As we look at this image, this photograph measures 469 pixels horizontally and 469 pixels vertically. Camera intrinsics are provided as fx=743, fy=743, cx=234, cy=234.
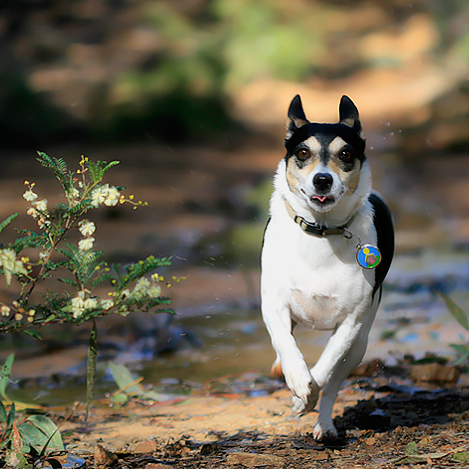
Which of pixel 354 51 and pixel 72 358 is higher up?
pixel 354 51

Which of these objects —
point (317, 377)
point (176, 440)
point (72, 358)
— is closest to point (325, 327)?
point (317, 377)

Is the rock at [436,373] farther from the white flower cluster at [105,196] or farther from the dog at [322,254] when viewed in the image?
the white flower cluster at [105,196]

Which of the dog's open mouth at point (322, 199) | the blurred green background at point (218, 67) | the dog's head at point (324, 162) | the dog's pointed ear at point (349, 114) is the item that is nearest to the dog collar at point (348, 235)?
the dog's head at point (324, 162)

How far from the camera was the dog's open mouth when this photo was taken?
3348 mm

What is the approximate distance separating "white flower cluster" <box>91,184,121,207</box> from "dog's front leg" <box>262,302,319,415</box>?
957mm

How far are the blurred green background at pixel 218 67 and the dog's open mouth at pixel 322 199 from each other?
14692 mm

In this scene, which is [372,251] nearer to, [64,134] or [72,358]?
[72,358]

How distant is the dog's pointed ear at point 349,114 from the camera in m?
3.78

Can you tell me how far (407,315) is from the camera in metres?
6.46

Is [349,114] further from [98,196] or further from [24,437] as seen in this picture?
[24,437]

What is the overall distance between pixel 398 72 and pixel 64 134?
950 centimetres

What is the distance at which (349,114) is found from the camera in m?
3.81

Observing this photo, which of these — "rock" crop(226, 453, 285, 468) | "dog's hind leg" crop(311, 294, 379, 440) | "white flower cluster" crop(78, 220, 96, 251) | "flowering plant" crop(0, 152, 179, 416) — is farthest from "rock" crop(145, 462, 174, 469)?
"white flower cluster" crop(78, 220, 96, 251)

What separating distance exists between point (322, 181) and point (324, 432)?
4.30ft
